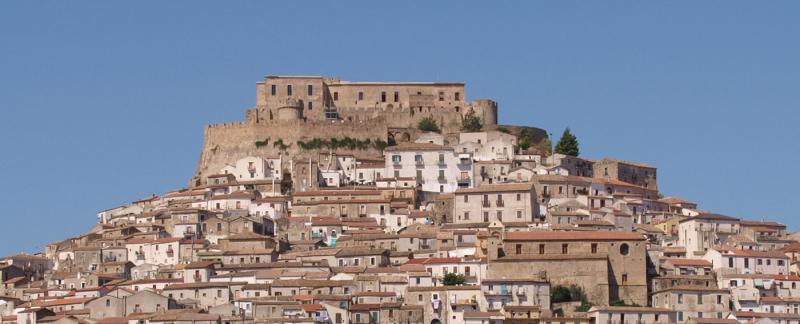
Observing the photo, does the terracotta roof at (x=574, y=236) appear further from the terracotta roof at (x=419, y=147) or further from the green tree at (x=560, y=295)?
the terracotta roof at (x=419, y=147)

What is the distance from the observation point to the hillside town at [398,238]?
74.9m

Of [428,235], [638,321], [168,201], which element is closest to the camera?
[638,321]

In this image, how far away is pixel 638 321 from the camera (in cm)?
7275

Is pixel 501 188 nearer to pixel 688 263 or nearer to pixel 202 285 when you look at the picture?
pixel 688 263

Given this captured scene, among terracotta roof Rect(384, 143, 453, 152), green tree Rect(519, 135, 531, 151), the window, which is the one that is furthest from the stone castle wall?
the window

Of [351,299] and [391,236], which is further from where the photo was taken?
[391,236]

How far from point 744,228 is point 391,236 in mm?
16349

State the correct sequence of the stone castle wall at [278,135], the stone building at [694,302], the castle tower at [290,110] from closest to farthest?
the stone building at [694,302] → the stone castle wall at [278,135] → the castle tower at [290,110]

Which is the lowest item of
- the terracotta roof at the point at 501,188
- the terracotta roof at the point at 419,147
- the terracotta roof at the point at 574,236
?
the terracotta roof at the point at 574,236

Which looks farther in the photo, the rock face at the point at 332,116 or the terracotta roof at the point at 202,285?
the rock face at the point at 332,116

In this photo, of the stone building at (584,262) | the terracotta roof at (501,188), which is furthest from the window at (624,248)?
the terracotta roof at (501,188)

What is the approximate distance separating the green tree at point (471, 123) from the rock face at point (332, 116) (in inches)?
14.8

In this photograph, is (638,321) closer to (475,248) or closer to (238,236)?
(475,248)

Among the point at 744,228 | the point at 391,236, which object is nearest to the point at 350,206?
the point at 391,236
